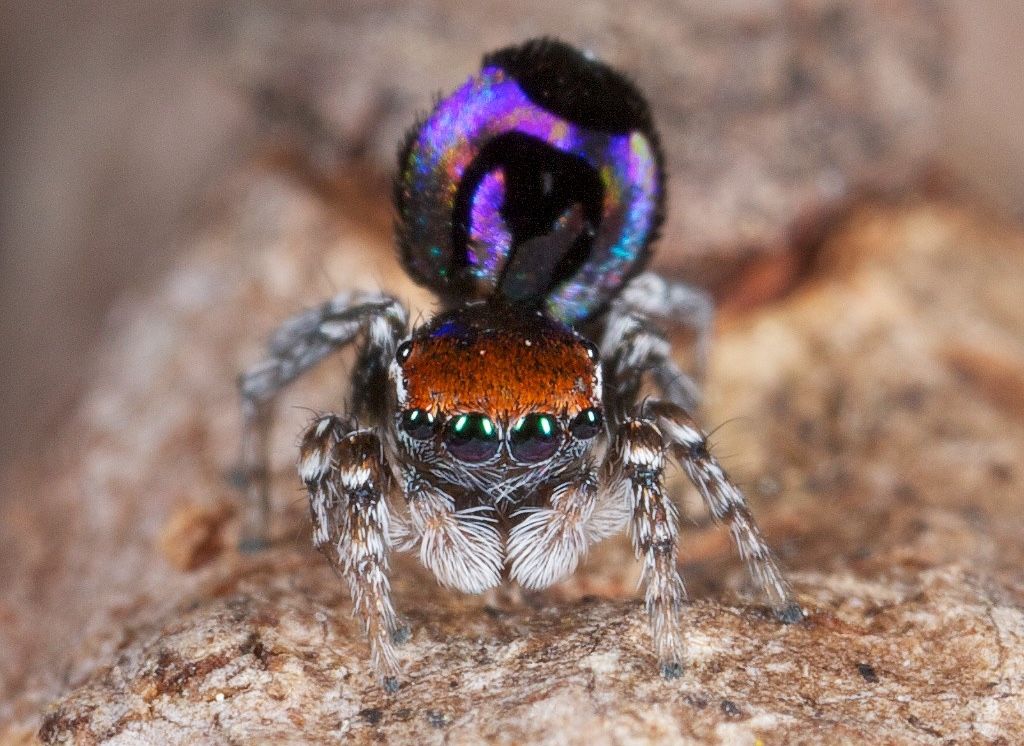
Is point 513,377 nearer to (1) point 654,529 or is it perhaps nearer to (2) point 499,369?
(2) point 499,369

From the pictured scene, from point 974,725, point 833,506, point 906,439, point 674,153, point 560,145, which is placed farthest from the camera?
point 674,153

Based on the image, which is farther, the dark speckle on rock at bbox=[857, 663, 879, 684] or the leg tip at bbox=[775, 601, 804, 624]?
the leg tip at bbox=[775, 601, 804, 624]

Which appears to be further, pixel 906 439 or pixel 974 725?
pixel 906 439

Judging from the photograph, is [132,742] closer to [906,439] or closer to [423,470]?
[423,470]

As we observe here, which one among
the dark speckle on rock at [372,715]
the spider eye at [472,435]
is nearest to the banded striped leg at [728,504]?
the spider eye at [472,435]

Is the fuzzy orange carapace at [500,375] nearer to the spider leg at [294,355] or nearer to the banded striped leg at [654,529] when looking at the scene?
the banded striped leg at [654,529]

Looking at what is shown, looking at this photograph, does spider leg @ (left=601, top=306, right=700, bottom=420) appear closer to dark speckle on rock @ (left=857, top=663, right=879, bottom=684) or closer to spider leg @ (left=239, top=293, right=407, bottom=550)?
spider leg @ (left=239, top=293, right=407, bottom=550)

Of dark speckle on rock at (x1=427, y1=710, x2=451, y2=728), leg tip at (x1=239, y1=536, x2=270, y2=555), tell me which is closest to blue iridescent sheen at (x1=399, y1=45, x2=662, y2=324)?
leg tip at (x1=239, y1=536, x2=270, y2=555)

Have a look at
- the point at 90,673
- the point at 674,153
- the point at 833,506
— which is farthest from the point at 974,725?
the point at 674,153

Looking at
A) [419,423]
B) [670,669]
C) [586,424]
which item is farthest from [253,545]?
[670,669]
